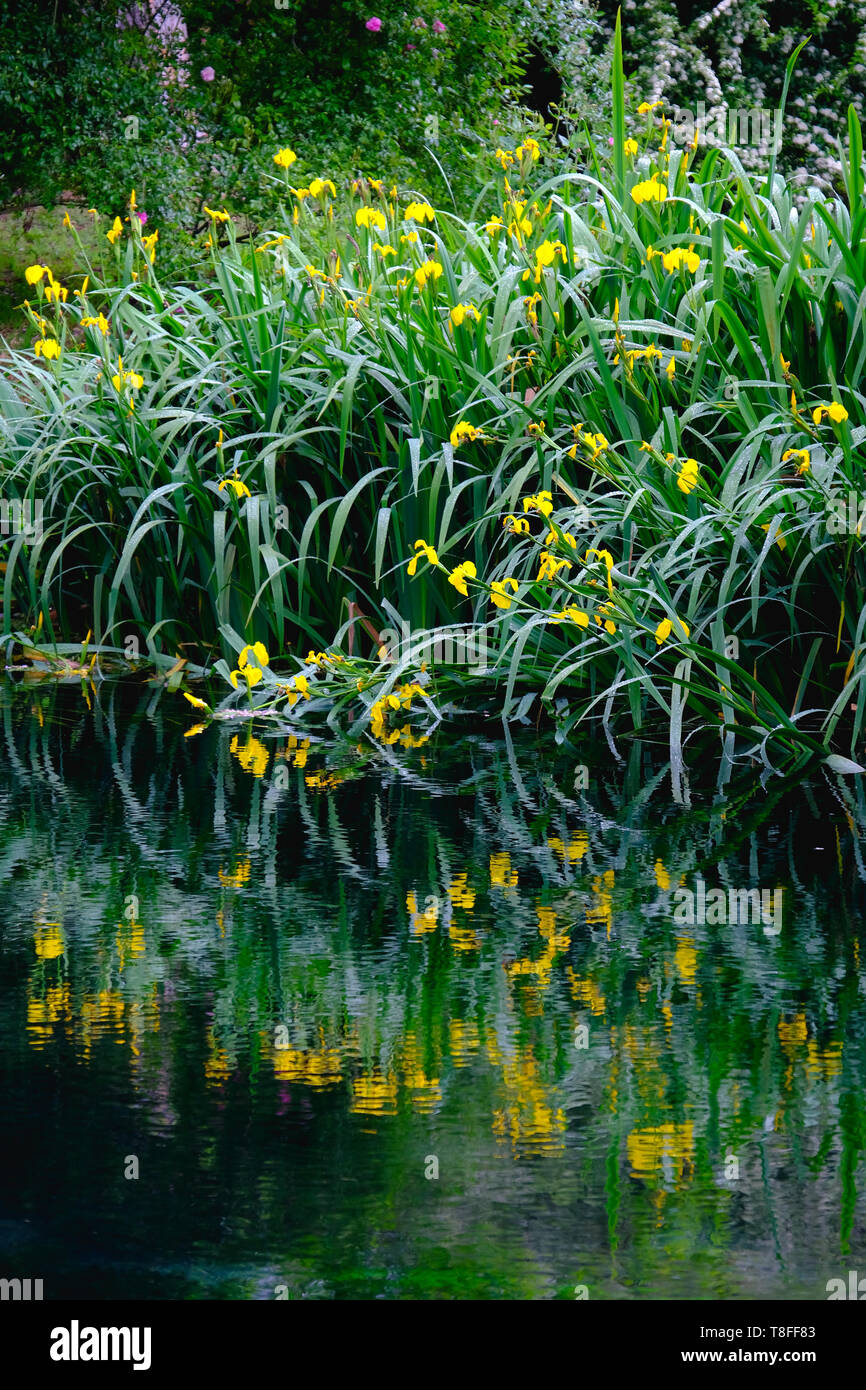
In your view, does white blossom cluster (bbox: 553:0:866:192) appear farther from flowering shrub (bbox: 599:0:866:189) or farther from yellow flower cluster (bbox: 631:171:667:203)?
yellow flower cluster (bbox: 631:171:667:203)

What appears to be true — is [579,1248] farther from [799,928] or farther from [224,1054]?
[799,928]

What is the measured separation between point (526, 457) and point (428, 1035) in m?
2.80

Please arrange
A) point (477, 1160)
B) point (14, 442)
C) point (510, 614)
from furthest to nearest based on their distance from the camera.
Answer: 1. point (14, 442)
2. point (510, 614)
3. point (477, 1160)

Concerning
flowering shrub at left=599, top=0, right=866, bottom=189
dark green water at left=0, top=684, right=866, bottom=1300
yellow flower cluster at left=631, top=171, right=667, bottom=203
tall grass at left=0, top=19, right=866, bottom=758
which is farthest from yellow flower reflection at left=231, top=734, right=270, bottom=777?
flowering shrub at left=599, top=0, right=866, bottom=189

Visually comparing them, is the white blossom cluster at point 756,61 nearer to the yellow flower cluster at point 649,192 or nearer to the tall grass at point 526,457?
the tall grass at point 526,457

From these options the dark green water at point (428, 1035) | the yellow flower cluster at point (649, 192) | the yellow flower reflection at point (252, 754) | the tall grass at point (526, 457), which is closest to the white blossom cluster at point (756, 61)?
the tall grass at point (526, 457)

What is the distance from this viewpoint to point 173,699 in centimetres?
498

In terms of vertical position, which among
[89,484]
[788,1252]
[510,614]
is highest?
[89,484]

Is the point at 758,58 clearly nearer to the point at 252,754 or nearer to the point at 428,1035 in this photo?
the point at 252,754

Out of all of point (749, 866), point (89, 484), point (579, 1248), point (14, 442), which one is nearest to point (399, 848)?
point (749, 866)

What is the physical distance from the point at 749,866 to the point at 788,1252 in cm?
147

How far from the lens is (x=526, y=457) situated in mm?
4984

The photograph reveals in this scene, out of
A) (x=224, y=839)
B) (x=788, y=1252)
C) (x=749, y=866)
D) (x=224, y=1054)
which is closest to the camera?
(x=788, y=1252)

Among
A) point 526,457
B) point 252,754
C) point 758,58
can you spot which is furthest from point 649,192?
point 758,58
